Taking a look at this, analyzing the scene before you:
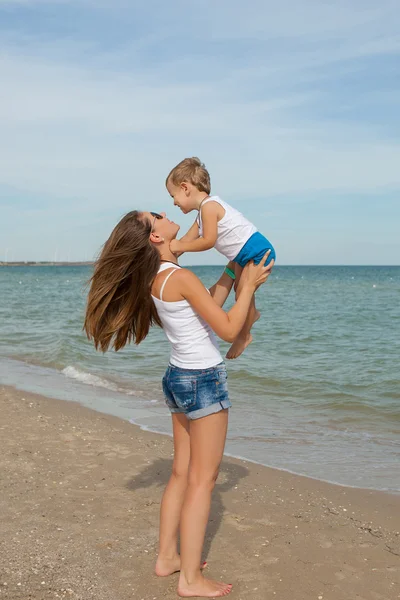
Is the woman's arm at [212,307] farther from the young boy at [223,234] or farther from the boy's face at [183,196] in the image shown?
the boy's face at [183,196]

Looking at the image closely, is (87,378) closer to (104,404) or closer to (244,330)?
(104,404)

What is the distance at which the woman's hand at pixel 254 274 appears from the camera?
3560mm

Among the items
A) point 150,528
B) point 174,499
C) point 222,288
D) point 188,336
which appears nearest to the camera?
point 188,336

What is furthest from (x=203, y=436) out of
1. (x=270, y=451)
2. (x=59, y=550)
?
(x=270, y=451)

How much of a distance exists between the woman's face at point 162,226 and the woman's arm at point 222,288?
468 millimetres

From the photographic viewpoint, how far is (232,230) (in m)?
3.82

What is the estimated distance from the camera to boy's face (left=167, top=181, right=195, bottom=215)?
3993mm

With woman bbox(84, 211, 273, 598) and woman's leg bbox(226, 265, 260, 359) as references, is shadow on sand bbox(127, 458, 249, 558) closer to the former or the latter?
woman bbox(84, 211, 273, 598)

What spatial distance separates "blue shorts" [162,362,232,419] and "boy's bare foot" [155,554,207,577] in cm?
101

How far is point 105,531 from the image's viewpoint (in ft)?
14.8

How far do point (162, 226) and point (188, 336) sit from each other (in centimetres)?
62

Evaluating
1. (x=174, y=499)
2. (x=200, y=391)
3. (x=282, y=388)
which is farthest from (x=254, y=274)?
(x=282, y=388)

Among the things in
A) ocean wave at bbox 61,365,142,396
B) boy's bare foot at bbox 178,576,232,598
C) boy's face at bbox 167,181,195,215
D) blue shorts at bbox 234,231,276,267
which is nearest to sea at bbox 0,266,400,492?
ocean wave at bbox 61,365,142,396

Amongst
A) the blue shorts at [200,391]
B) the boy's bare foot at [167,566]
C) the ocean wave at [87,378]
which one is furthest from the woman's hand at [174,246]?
the ocean wave at [87,378]
